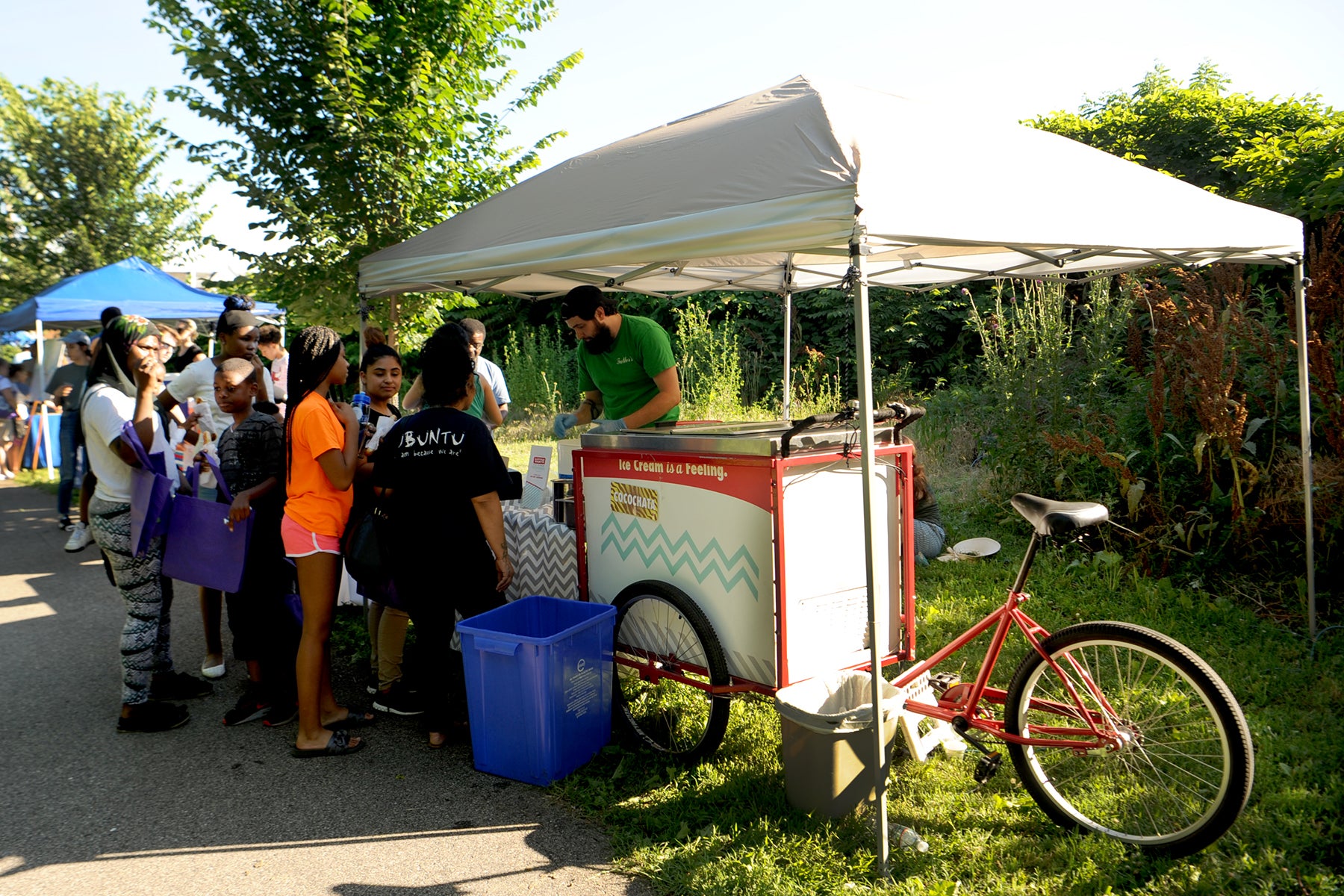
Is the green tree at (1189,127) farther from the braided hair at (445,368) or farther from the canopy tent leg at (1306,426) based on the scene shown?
the braided hair at (445,368)

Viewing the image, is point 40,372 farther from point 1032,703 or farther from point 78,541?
point 1032,703

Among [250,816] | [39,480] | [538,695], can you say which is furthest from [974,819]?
[39,480]

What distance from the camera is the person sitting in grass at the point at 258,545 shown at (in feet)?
13.6

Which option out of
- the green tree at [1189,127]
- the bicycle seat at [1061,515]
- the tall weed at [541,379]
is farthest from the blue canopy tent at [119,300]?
the green tree at [1189,127]

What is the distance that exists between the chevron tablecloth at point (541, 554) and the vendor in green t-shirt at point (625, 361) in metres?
0.58

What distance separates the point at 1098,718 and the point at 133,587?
442 cm

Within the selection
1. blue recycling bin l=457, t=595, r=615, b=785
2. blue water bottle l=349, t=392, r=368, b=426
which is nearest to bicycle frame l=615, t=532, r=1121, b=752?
blue recycling bin l=457, t=595, r=615, b=785

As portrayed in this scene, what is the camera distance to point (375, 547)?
12.7 ft

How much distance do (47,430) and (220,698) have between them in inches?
469

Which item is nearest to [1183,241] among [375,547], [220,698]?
[375,547]

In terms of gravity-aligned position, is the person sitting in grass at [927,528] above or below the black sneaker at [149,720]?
above

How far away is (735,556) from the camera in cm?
351

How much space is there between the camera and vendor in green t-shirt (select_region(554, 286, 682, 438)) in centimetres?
467

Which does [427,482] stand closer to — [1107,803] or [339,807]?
[339,807]
